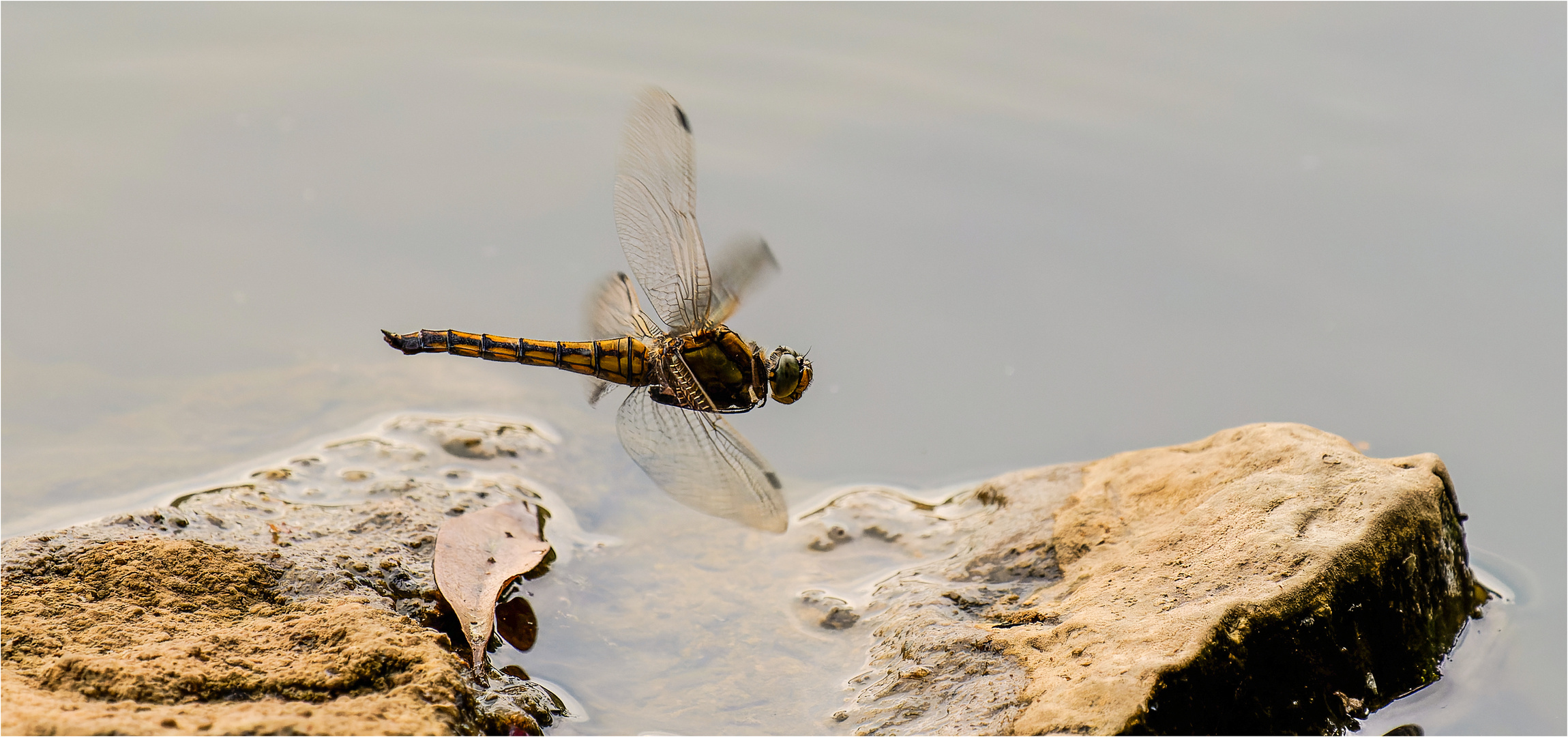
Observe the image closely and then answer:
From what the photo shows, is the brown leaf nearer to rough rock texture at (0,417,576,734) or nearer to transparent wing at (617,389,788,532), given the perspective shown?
rough rock texture at (0,417,576,734)

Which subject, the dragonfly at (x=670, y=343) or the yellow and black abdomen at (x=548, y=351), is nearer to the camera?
the dragonfly at (x=670, y=343)

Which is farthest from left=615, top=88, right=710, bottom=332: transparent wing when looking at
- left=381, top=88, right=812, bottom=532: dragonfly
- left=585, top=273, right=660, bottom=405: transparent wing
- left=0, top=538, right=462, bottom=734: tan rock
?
left=0, top=538, right=462, bottom=734: tan rock

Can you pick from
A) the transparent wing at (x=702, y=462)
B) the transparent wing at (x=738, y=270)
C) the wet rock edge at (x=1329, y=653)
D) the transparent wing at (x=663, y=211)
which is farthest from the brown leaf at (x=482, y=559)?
the wet rock edge at (x=1329, y=653)

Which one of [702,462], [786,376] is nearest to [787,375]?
[786,376]

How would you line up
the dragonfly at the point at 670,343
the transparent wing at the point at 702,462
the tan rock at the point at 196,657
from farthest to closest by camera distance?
the dragonfly at the point at 670,343, the transparent wing at the point at 702,462, the tan rock at the point at 196,657

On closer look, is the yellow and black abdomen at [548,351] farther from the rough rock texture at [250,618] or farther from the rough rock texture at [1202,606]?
the rough rock texture at [1202,606]

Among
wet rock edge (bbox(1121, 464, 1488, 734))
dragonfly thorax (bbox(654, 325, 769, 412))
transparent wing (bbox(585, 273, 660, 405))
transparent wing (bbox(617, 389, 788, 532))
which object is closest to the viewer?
wet rock edge (bbox(1121, 464, 1488, 734))

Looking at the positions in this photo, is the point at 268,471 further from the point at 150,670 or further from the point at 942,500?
the point at 942,500
